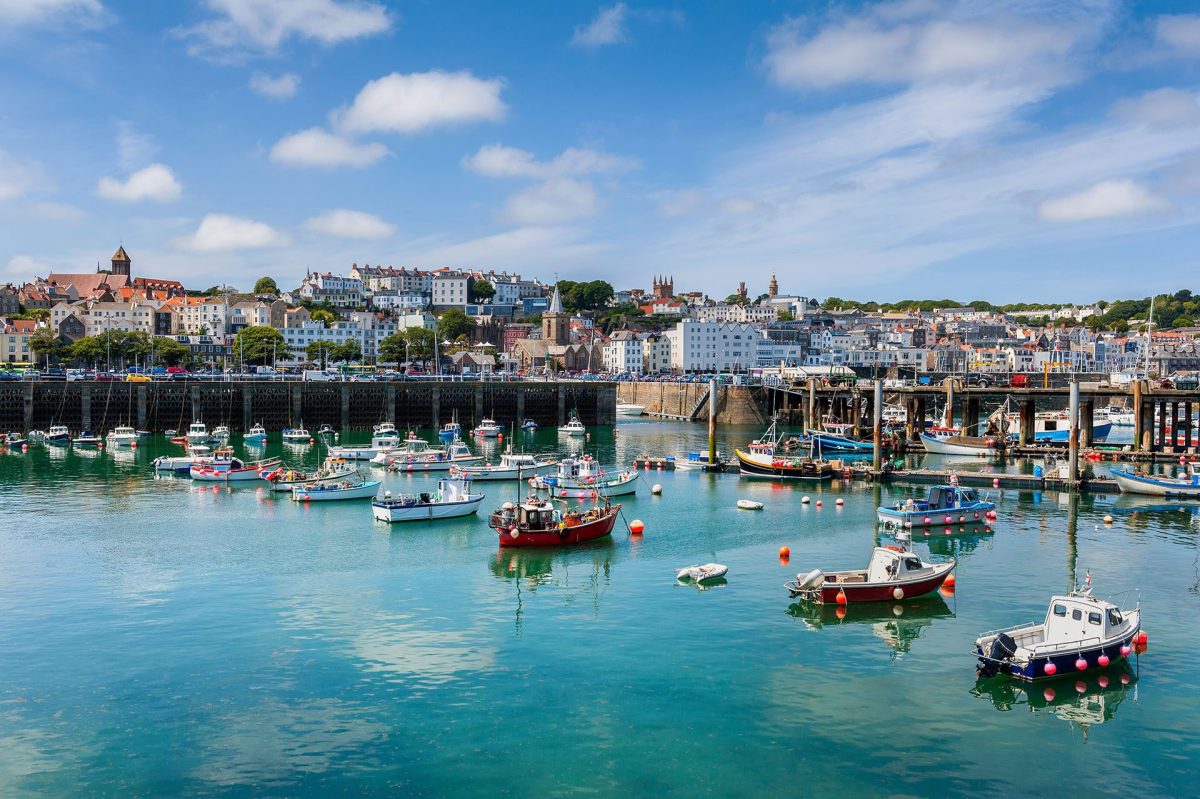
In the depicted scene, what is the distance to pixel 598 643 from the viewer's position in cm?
2905

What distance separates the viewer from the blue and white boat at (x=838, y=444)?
8219 cm

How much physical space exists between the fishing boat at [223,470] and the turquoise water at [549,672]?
1681 centimetres

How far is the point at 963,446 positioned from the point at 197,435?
66982mm

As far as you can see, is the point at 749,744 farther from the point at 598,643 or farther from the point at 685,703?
the point at 598,643

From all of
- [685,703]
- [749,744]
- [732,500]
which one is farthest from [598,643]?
[732,500]

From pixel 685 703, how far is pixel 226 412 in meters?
87.8

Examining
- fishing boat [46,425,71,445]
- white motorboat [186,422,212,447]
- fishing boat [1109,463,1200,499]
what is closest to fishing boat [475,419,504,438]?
white motorboat [186,422,212,447]

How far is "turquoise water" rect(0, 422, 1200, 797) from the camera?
2073 cm

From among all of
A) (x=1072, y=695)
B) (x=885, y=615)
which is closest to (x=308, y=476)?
(x=885, y=615)

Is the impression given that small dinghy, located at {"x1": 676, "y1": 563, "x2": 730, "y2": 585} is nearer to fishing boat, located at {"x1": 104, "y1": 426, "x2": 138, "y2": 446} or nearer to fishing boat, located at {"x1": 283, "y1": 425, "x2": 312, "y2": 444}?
fishing boat, located at {"x1": 283, "y1": 425, "x2": 312, "y2": 444}

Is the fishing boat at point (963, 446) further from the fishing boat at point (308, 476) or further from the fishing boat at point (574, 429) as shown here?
the fishing boat at point (308, 476)

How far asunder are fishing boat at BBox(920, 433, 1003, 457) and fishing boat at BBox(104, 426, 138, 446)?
70.7 meters

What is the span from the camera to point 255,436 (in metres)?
91.4

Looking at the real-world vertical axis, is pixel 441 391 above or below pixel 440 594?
above
